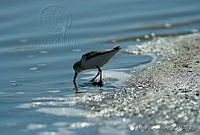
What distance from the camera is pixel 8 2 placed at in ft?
58.6

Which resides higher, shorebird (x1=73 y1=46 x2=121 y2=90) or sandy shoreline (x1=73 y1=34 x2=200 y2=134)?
shorebird (x1=73 y1=46 x2=121 y2=90)

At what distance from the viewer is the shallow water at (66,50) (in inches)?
304

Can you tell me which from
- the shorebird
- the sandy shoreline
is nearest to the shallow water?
the sandy shoreline

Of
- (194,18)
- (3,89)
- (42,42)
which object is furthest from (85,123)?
(194,18)

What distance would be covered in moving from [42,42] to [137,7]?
488cm

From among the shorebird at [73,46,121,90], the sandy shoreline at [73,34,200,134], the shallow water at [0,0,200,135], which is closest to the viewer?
the sandy shoreline at [73,34,200,134]

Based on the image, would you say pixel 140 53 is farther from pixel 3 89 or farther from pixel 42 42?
pixel 3 89

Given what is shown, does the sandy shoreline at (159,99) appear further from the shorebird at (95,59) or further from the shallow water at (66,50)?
the shorebird at (95,59)

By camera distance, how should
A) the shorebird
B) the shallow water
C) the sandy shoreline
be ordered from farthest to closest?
the shorebird → the shallow water → the sandy shoreline

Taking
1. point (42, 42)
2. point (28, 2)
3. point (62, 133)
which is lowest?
point (62, 133)

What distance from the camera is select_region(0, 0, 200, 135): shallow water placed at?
7.73 meters

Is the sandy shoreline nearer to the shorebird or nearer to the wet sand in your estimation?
the wet sand

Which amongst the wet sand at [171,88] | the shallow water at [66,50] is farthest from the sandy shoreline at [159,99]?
the shallow water at [66,50]

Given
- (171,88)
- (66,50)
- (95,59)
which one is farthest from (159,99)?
(66,50)
